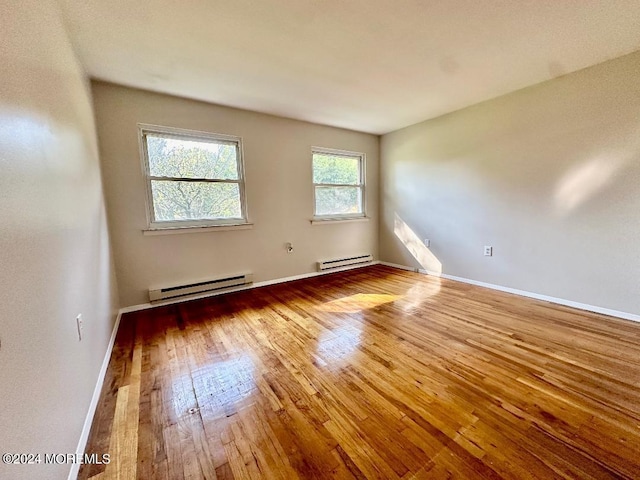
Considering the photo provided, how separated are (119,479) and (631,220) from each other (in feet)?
13.5

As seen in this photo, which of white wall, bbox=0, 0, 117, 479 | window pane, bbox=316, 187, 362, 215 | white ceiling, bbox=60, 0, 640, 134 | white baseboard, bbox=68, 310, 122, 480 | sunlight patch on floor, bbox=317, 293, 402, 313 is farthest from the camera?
window pane, bbox=316, 187, 362, 215

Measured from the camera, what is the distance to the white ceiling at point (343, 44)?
66.8 inches

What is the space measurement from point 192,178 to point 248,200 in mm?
730

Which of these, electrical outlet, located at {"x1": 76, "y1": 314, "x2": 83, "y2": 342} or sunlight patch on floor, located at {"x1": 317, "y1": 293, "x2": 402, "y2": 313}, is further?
sunlight patch on floor, located at {"x1": 317, "y1": 293, "x2": 402, "y2": 313}

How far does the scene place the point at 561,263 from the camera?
2.81m

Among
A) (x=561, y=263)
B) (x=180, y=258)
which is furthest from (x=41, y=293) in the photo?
(x=561, y=263)

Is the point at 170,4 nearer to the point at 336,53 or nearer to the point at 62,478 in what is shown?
the point at 336,53

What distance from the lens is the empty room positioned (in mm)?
1129

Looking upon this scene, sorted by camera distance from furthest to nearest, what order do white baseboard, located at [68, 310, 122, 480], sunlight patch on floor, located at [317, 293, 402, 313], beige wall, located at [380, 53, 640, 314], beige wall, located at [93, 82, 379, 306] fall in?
sunlight patch on floor, located at [317, 293, 402, 313], beige wall, located at [93, 82, 379, 306], beige wall, located at [380, 53, 640, 314], white baseboard, located at [68, 310, 122, 480]

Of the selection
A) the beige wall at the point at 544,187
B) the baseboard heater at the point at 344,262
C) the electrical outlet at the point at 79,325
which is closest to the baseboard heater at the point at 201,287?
the baseboard heater at the point at 344,262

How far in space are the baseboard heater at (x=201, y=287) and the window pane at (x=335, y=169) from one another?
6.28ft

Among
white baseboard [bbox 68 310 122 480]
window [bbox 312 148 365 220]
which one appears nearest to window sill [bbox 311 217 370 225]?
window [bbox 312 148 365 220]

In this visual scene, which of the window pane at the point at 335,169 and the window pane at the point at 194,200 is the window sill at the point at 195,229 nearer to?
the window pane at the point at 194,200

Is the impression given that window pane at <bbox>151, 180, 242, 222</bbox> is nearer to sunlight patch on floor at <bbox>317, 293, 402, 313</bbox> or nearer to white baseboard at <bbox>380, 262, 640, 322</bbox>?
sunlight patch on floor at <bbox>317, 293, 402, 313</bbox>
